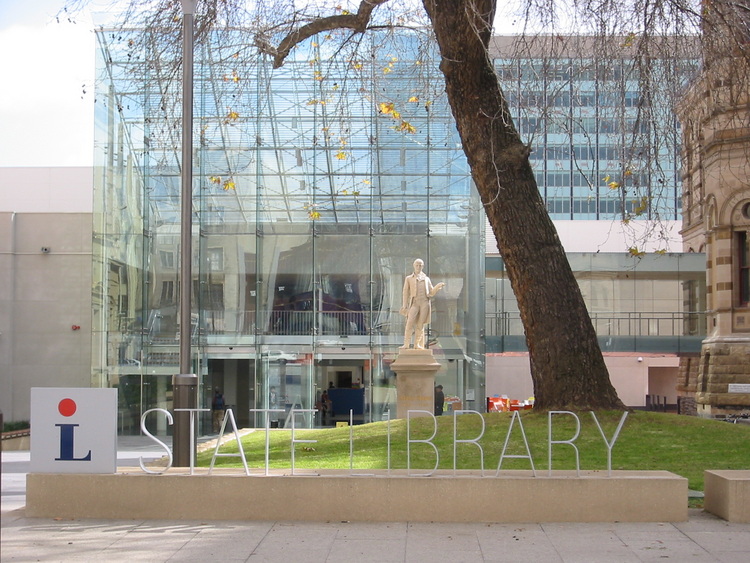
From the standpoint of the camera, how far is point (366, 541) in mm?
7676

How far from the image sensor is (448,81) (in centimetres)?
1356

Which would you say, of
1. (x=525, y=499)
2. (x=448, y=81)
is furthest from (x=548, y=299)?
(x=525, y=499)

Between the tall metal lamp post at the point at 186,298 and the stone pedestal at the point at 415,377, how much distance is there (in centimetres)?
1362

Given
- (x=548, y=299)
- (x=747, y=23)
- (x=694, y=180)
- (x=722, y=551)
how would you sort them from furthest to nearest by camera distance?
(x=694, y=180), (x=548, y=299), (x=747, y=23), (x=722, y=551)

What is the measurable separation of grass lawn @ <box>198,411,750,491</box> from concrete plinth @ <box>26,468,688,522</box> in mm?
1930

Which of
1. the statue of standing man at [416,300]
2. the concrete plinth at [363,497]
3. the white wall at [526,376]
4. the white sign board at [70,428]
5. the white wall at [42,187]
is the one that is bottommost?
the white wall at [526,376]

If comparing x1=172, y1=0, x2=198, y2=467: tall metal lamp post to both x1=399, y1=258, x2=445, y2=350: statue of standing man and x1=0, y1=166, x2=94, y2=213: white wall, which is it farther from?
x1=0, y1=166, x2=94, y2=213: white wall

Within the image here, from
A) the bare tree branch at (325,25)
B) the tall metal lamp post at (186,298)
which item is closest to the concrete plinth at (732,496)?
the tall metal lamp post at (186,298)

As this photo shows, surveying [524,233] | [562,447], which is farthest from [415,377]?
[562,447]

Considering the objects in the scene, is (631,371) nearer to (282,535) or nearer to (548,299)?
(548,299)

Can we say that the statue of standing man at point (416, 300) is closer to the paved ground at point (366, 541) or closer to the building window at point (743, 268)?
the building window at point (743, 268)

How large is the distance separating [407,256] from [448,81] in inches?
675

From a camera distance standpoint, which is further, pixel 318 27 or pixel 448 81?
pixel 318 27

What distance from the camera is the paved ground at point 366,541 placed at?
23.4ft
